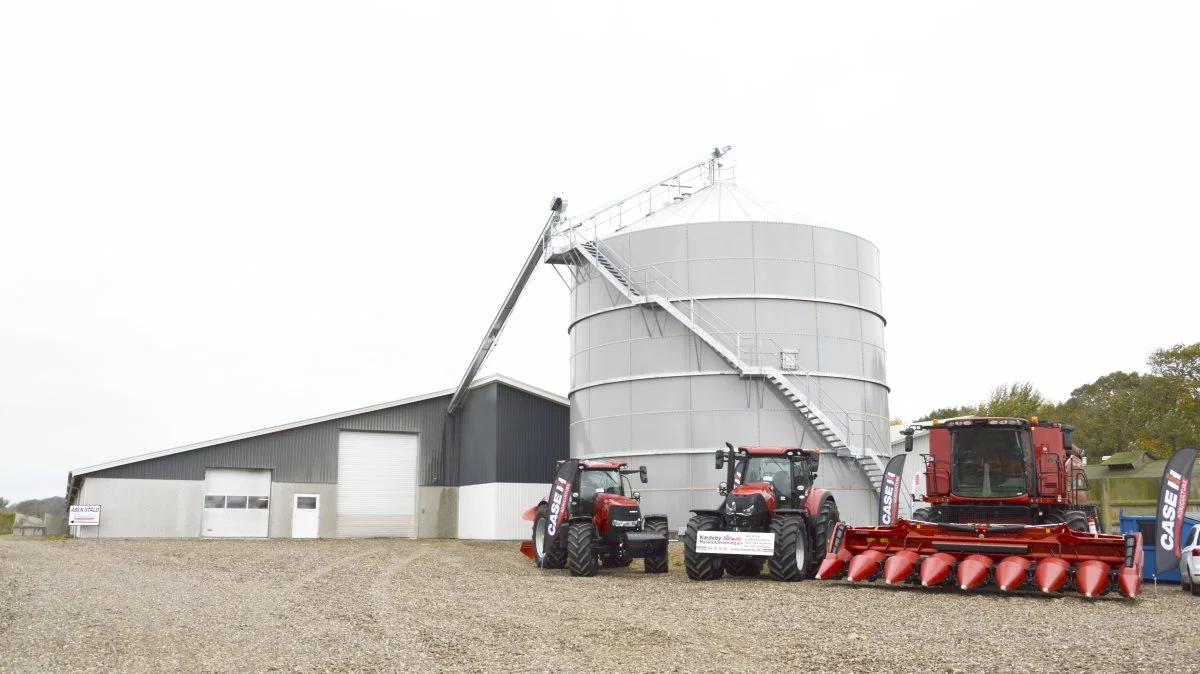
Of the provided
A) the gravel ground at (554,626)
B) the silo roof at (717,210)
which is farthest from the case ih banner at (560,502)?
the silo roof at (717,210)

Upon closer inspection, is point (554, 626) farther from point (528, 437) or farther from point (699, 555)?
point (528, 437)

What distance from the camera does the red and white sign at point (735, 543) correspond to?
53.2 ft

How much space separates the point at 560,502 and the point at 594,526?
791mm

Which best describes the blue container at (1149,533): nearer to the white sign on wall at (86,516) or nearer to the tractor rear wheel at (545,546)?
the tractor rear wheel at (545,546)

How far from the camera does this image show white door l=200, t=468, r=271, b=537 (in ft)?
113

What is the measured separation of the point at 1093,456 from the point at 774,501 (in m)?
40.8

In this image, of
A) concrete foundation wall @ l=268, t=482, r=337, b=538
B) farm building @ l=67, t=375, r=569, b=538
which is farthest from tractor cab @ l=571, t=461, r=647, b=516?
concrete foundation wall @ l=268, t=482, r=337, b=538

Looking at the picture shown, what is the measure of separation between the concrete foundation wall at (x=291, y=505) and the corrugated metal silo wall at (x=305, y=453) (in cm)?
24

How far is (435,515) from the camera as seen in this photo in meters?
37.2

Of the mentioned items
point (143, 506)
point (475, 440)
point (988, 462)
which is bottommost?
point (143, 506)

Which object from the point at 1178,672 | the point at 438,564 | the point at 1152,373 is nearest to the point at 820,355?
the point at 438,564

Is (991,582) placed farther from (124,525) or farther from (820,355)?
(124,525)

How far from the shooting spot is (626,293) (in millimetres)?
27609

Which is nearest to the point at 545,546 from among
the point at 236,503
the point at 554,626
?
the point at 554,626
